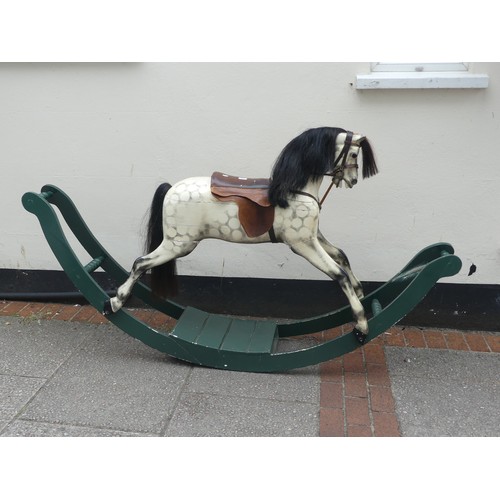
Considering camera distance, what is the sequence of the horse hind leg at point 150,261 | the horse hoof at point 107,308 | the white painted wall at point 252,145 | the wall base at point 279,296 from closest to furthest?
the horse hind leg at point 150,261 < the horse hoof at point 107,308 < the white painted wall at point 252,145 < the wall base at point 279,296

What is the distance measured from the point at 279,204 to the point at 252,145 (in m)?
0.84

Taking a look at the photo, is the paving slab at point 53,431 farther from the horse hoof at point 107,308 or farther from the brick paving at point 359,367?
the brick paving at point 359,367

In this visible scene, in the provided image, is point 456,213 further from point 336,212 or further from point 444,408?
point 444,408

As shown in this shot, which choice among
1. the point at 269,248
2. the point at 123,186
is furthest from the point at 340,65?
the point at 123,186

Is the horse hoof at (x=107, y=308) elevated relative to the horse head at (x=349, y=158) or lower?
lower

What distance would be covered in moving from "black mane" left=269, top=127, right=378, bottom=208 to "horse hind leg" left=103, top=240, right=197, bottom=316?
23.1 inches

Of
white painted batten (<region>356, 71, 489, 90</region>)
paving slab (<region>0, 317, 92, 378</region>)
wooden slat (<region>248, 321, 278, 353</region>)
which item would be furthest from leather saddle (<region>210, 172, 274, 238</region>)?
paving slab (<region>0, 317, 92, 378</region>)

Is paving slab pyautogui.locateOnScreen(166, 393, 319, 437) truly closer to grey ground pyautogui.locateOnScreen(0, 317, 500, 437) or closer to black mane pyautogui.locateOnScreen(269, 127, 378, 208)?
grey ground pyautogui.locateOnScreen(0, 317, 500, 437)

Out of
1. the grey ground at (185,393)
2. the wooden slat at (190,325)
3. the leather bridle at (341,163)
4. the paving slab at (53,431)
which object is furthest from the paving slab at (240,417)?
the leather bridle at (341,163)

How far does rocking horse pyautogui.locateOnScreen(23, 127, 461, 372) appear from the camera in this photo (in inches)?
111

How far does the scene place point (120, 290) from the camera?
10.2ft

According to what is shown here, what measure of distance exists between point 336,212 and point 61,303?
217cm

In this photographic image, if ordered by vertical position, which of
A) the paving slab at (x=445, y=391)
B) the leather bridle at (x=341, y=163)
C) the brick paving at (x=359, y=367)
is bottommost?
the paving slab at (x=445, y=391)

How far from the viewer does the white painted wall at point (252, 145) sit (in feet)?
11.0
